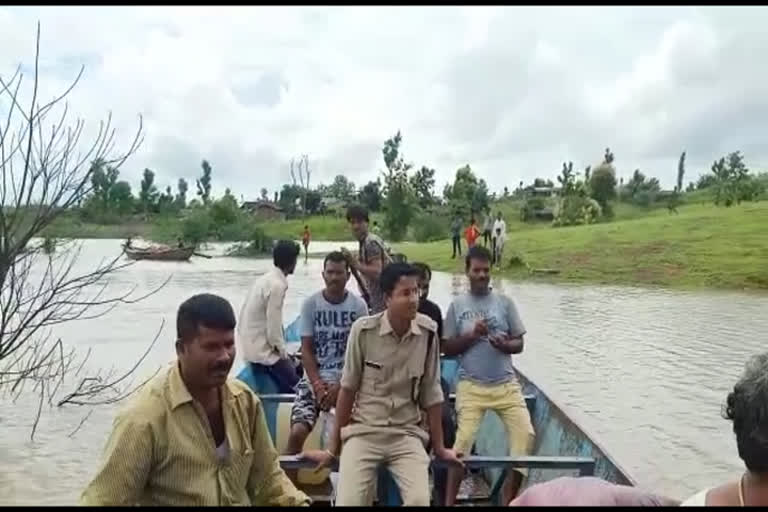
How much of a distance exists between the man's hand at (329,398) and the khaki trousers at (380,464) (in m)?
0.95

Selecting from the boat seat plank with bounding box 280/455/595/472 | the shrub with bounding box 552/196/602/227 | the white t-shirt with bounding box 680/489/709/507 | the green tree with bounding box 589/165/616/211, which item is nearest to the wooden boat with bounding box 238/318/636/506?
the boat seat plank with bounding box 280/455/595/472

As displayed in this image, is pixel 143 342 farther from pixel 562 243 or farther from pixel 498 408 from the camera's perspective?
pixel 562 243

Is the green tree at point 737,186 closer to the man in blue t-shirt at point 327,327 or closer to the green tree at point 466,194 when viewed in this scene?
the green tree at point 466,194

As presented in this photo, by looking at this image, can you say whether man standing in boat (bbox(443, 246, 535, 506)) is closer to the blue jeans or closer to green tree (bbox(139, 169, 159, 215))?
the blue jeans

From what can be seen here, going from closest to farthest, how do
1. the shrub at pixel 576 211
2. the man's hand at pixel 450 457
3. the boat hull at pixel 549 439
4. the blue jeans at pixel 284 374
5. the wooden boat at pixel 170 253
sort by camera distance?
1. the man's hand at pixel 450 457
2. the boat hull at pixel 549 439
3. the blue jeans at pixel 284 374
4. the wooden boat at pixel 170 253
5. the shrub at pixel 576 211

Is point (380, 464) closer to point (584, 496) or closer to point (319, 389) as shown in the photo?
point (319, 389)

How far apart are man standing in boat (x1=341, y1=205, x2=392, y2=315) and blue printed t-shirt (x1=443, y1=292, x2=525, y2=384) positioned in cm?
84

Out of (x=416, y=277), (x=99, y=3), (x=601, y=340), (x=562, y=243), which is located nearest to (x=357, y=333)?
(x=416, y=277)

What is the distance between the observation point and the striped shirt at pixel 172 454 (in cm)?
239

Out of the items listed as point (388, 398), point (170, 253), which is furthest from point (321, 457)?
point (170, 253)

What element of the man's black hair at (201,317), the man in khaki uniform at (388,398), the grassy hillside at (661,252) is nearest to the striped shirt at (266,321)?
the man in khaki uniform at (388,398)

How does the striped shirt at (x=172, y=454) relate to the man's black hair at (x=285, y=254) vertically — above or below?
below

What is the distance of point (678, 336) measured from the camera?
16094 mm

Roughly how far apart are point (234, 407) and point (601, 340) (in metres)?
14.0
